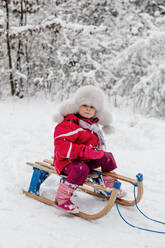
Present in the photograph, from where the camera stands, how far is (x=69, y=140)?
2295mm

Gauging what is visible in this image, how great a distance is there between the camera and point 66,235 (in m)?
1.84

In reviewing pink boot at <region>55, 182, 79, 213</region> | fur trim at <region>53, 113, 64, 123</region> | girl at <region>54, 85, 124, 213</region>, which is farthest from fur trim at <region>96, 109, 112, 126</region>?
pink boot at <region>55, 182, 79, 213</region>

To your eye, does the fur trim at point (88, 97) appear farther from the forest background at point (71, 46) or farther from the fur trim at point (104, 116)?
the forest background at point (71, 46)

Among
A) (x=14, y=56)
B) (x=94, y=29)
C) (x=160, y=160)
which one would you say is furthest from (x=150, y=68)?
(x=14, y=56)

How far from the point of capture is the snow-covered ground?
1821 millimetres

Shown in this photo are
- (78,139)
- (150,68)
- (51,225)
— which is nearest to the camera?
(51,225)

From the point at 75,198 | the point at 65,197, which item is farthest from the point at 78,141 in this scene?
the point at 75,198

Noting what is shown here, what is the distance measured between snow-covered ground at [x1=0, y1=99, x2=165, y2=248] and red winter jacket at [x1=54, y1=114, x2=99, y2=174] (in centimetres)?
51

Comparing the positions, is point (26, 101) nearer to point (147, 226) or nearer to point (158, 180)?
point (158, 180)

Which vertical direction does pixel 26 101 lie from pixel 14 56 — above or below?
below

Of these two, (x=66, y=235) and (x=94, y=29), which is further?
(x=94, y=29)

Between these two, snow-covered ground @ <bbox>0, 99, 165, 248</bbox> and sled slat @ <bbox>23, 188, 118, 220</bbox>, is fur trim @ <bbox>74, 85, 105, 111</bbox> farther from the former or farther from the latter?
snow-covered ground @ <bbox>0, 99, 165, 248</bbox>

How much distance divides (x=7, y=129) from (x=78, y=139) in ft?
9.53

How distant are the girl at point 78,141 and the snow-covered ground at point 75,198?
27 cm
